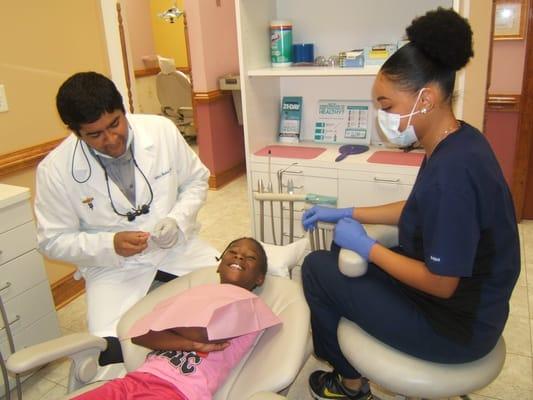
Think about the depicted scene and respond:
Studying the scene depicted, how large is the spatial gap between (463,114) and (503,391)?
1.07 meters

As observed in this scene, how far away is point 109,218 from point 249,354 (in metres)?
0.69

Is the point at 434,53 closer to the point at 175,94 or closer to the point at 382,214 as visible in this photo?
the point at 382,214

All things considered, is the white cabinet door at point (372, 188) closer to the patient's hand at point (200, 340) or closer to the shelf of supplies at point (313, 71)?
the shelf of supplies at point (313, 71)

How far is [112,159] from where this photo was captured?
1.59m

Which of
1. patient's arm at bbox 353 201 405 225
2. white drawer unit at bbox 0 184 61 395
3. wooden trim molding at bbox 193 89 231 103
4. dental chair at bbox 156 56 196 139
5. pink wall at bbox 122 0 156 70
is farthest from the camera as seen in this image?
pink wall at bbox 122 0 156 70

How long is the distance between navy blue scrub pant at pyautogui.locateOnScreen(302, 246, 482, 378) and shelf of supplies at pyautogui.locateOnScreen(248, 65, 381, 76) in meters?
0.93

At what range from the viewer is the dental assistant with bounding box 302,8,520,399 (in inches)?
40.8

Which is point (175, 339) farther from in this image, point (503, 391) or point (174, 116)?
point (174, 116)

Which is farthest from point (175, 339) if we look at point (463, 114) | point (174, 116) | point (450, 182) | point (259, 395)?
point (174, 116)

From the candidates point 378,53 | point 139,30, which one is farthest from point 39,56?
point 139,30

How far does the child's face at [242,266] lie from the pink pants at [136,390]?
38 cm

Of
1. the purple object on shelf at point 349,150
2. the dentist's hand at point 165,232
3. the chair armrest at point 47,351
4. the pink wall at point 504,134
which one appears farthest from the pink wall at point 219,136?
the chair armrest at point 47,351

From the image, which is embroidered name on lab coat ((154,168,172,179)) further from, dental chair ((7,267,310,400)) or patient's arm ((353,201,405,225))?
patient's arm ((353,201,405,225))

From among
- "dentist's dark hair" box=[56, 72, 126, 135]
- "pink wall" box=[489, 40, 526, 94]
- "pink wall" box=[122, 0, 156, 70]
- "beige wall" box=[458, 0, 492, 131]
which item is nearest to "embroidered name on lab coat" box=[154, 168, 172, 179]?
"dentist's dark hair" box=[56, 72, 126, 135]
